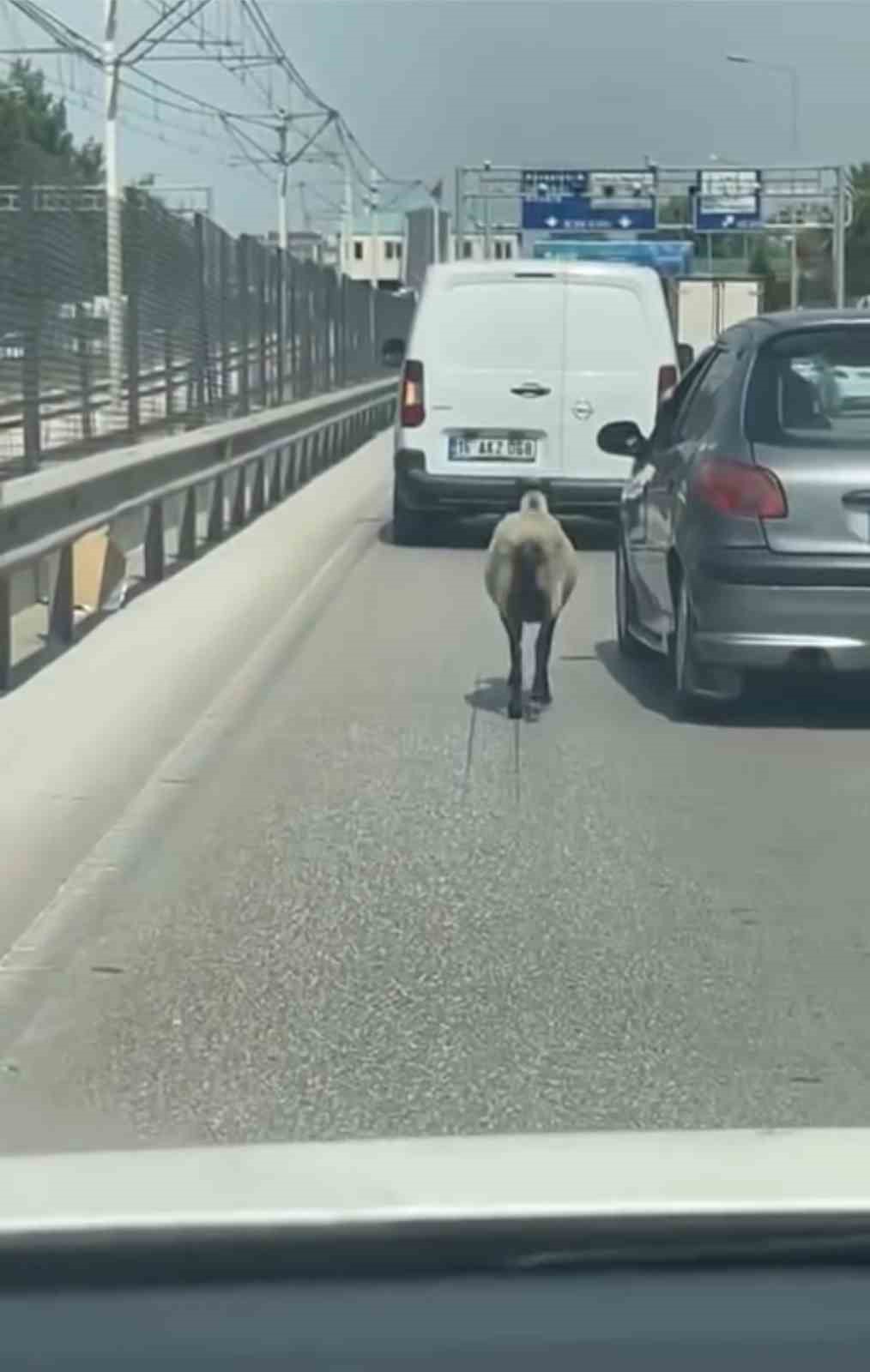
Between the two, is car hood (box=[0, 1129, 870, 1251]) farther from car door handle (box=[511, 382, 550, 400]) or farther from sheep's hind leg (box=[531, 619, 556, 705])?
car door handle (box=[511, 382, 550, 400])

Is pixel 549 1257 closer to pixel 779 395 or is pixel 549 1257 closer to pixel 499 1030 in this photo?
pixel 499 1030

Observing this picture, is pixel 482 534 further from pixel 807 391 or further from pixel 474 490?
pixel 807 391

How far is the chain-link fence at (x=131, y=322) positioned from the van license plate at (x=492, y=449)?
2153mm

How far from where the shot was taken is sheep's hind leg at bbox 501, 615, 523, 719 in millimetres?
11789

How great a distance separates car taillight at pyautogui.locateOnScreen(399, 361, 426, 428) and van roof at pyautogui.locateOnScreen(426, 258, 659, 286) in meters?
0.65

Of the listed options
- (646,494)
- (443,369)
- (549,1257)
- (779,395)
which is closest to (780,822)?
(779,395)

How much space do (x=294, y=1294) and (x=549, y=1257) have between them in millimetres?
232

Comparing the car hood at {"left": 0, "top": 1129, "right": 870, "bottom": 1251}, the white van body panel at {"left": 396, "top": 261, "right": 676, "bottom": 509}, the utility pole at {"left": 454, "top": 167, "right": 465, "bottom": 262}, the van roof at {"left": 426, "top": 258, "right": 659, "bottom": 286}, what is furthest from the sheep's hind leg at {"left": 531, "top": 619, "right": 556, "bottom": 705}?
the utility pole at {"left": 454, "top": 167, "right": 465, "bottom": 262}

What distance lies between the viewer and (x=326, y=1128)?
5961 mm

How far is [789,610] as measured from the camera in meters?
11.0

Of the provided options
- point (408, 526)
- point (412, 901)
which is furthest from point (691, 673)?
point (408, 526)

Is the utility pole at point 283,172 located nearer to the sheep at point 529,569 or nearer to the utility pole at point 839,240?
the utility pole at point 839,240

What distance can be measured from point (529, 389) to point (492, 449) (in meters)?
0.54

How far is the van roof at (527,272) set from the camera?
20562mm
